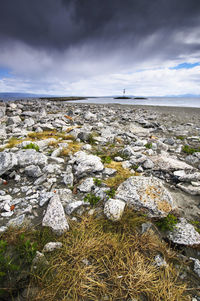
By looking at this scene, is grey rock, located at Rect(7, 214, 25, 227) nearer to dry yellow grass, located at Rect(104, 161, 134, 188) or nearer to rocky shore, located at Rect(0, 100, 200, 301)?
rocky shore, located at Rect(0, 100, 200, 301)

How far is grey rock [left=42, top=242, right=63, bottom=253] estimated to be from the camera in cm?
204

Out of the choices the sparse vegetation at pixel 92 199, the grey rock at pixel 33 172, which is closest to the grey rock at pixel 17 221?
the sparse vegetation at pixel 92 199

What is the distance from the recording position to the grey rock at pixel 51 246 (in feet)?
6.70

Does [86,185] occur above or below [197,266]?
above

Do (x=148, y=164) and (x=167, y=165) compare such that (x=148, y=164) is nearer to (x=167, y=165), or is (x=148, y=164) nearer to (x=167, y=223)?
(x=167, y=165)

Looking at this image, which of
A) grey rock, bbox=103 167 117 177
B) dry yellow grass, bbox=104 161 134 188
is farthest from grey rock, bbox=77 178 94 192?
grey rock, bbox=103 167 117 177

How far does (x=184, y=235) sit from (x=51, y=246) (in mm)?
2210

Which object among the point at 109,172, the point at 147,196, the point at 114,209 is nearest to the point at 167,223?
the point at 147,196

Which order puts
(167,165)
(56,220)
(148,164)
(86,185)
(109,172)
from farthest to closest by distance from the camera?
(148,164) → (167,165) → (109,172) → (86,185) → (56,220)

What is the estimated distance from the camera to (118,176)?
3977mm

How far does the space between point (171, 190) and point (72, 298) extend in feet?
10.0

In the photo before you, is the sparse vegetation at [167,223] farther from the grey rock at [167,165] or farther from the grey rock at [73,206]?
the grey rock at [167,165]

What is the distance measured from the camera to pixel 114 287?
178 cm

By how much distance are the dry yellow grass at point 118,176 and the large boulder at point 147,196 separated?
1.25ft
